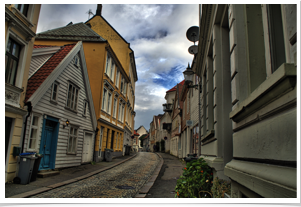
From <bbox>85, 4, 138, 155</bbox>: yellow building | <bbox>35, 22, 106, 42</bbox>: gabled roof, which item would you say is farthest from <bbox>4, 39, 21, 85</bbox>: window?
<bbox>85, 4, 138, 155</bbox>: yellow building

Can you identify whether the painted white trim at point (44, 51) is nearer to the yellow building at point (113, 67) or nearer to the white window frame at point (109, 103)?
the yellow building at point (113, 67)

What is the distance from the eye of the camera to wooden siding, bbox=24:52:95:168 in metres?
10.3

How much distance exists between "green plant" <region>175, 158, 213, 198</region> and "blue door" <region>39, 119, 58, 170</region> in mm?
7339

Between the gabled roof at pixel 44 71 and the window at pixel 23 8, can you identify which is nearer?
the window at pixel 23 8

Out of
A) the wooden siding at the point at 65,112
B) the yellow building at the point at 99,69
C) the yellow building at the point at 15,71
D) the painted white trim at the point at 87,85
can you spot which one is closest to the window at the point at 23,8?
the yellow building at the point at 15,71

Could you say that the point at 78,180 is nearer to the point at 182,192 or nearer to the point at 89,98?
the point at 182,192

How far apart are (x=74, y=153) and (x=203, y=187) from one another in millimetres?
9651

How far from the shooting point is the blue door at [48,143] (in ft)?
33.7

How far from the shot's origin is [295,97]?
1738 mm

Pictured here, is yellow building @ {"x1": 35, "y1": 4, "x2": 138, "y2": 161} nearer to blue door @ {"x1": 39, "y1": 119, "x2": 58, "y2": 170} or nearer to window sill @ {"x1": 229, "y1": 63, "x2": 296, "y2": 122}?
blue door @ {"x1": 39, "y1": 119, "x2": 58, "y2": 170}

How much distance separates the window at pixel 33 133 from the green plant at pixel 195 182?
23.0ft

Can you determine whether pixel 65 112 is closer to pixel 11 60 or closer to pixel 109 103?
pixel 11 60

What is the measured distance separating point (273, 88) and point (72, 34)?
19120 mm

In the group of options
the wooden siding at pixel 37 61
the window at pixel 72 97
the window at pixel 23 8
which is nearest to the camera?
the window at pixel 23 8
